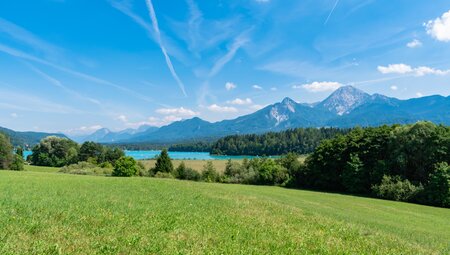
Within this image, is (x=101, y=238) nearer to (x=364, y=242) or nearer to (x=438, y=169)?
(x=364, y=242)

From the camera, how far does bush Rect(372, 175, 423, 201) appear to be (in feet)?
173

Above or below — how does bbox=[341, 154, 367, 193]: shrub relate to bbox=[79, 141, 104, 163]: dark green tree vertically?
below

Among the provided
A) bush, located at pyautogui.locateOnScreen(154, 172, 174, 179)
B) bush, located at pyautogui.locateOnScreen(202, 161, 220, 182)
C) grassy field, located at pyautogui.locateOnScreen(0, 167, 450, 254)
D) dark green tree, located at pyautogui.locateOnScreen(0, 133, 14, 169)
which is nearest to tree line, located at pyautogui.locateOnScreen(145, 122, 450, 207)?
bush, located at pyautogui.locateOnScreen(202, 161, 220, 182)

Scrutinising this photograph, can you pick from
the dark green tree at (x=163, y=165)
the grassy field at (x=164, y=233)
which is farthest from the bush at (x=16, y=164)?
the grassy field at (x=164, y=233)

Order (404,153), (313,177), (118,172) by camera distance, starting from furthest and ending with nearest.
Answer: (118,172) → (313,177) → (404,153)

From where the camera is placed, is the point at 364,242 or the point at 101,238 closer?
the point at 101,238

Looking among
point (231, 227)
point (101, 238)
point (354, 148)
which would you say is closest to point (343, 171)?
point (354, 148)

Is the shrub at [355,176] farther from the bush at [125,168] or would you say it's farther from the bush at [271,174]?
the bush at [125,168]

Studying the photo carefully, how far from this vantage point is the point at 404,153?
5747cm

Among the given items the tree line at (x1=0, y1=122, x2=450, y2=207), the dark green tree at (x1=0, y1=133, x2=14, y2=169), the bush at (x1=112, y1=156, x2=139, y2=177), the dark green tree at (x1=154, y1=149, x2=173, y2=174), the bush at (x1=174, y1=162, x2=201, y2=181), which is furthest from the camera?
the dark green tree at (x1=0, y1=133, x2=14, y2=169)

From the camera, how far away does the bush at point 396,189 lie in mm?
52875

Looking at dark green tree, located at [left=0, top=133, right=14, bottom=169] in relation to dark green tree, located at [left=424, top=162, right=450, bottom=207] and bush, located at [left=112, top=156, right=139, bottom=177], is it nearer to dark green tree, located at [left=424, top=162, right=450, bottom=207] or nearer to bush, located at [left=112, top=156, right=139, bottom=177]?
bush, located at [left=112, top=156, right=139, bottom=177]

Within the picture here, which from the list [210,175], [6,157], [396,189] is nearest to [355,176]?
[396,189]

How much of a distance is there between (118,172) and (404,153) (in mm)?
65803
